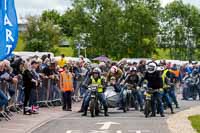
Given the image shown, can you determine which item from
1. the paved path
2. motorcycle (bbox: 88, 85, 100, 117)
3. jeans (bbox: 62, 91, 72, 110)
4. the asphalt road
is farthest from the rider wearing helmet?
motorcycle (bbox: 88, 85, 100, 117)

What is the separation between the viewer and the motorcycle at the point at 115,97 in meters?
24.6

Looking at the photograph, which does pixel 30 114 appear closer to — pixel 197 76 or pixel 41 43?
pixel 197 76

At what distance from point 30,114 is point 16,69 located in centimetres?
170

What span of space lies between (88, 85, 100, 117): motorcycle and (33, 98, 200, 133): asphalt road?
236mm

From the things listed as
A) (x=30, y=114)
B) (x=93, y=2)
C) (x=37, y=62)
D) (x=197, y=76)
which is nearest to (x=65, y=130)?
(x=30, y=114)

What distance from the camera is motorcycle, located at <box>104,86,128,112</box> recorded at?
24.6 m

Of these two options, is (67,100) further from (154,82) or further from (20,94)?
(154,82)

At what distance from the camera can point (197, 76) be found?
34.4 m

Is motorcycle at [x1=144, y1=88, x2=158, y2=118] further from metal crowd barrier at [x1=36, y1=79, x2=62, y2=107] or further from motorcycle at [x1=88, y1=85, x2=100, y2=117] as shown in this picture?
metal crowd barrier at [x1=36, y1=79, x2=62, y2=107]

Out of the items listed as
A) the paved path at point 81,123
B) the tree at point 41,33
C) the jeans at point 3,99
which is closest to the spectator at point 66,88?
the paved path at point 81,123

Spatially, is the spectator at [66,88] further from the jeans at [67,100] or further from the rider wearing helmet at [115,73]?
the rider wearing helmet at [115,73]

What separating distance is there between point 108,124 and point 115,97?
521cm

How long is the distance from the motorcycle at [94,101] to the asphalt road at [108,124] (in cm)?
24

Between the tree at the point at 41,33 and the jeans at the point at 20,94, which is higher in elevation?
the tree at the point at 41,33
